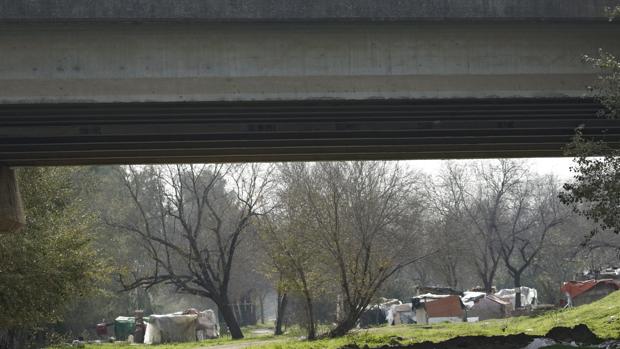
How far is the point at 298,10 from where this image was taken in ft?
52.2

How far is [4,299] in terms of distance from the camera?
23.0 m

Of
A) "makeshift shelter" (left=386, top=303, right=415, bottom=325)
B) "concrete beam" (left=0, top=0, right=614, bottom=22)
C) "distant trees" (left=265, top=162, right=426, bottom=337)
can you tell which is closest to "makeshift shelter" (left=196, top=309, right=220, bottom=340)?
"makeshift shelter" (left=386, top=303, right=415, bottom=325)

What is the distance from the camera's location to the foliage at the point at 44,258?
76.5ft

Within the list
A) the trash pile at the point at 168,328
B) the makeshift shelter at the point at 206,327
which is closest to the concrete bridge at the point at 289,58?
the trash pile at the point at 168,328

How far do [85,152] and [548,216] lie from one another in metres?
71.1

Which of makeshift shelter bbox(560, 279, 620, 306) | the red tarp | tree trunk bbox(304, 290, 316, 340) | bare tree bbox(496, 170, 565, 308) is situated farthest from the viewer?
bare tree bbox(496, 170, 565, 308)

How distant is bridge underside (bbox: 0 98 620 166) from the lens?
17.2 metres

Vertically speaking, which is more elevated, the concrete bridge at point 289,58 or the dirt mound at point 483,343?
the concrete bridge at point 289,58

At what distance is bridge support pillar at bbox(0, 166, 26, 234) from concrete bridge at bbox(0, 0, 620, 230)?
4.53m

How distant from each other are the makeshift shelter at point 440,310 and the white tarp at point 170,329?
480 inches

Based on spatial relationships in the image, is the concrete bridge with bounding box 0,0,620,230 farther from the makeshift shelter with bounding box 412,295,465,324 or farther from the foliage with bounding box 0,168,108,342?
the makeshift shelter with bounding box 412,295,465,324

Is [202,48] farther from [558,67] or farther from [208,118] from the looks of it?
[558,67]

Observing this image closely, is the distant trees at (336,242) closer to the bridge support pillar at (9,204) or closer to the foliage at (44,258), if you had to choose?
the foliage at (44,258)

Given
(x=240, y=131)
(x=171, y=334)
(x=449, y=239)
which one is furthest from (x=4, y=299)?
(x=449, y=239)
